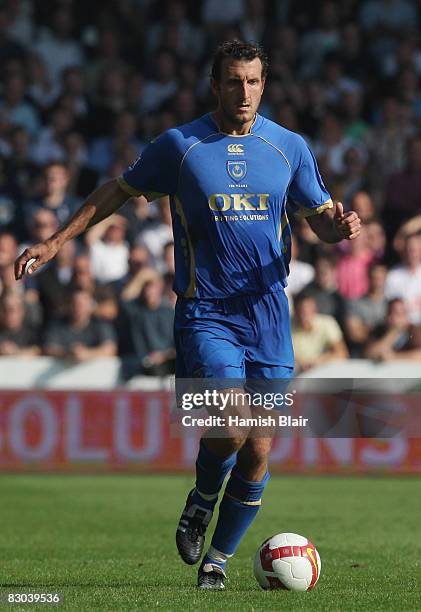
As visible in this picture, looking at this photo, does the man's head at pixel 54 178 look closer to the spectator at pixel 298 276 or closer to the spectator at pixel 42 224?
the spectator at pixel 42 224

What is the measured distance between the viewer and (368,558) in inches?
330

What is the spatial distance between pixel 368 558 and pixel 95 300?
7266mm

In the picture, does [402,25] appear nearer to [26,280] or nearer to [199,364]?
[26,280]

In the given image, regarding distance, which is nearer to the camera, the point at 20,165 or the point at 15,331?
the point at 15,331

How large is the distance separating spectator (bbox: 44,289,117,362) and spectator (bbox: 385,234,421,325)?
3.30 m

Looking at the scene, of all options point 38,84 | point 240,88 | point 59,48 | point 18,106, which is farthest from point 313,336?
point 240,88

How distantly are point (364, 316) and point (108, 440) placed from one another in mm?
3258

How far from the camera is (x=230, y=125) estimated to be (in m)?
6.96

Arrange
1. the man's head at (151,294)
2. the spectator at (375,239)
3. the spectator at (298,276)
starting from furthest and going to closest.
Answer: the spectator at (375,239) < the spectator at (298,276) < the man's head at (151,294)

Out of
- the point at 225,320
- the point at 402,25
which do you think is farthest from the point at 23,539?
the point at 402,25

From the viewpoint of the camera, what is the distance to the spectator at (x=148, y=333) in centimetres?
1434

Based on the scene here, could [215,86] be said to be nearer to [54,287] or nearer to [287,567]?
[287,567]

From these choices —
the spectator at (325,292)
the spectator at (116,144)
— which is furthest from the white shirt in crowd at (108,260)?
the spectator at (325,292)

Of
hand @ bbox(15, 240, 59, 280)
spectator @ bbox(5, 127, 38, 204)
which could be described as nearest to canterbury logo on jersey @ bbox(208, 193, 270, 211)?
hand @ bbox(15, 240, 59, 280)
